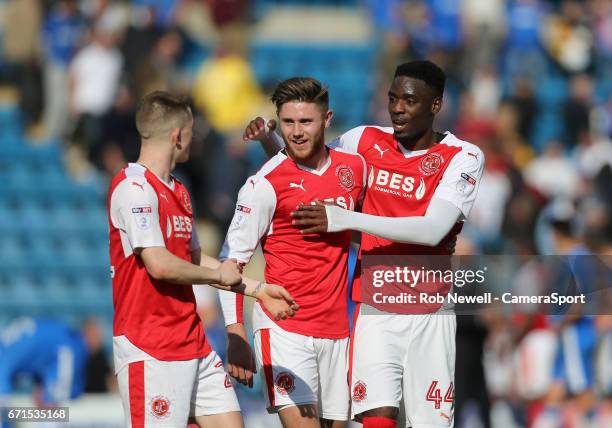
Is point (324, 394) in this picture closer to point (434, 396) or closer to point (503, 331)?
point (434, 396)

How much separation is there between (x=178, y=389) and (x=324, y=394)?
3.06ft

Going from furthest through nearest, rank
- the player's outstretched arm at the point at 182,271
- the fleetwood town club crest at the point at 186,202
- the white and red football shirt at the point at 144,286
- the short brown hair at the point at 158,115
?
1. the fleetwood town club crest at the point at 186,202
2. the short brown hair at the point at 158,115
3. the white and red football shirt at the point at 144,286
4. the player's outstretched arm at the point at 182,271

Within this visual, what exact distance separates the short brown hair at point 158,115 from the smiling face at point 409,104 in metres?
1.27

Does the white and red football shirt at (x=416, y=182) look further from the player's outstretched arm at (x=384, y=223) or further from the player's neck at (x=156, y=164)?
the player's neck at (x=156, y=164)

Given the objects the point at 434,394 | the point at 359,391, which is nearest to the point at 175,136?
the point at 359,391

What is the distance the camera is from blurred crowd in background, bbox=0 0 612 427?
608 inches

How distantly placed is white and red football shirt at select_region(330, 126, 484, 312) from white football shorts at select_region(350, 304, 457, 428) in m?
0.17

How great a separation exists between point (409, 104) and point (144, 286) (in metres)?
1.90

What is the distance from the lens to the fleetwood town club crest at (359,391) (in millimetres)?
7281

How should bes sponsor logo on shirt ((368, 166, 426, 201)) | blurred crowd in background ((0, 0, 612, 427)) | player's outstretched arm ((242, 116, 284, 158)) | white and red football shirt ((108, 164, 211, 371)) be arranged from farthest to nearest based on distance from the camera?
1. blurred crowd in background ((0, 0, 612, 427))
2. player's outstretched arm ((242, 116, 284, 158))
3. bes sponsor logo on shirt ((368, 166, 426, 201))
4. white and red football shirt ((108, 164, 211, 371))

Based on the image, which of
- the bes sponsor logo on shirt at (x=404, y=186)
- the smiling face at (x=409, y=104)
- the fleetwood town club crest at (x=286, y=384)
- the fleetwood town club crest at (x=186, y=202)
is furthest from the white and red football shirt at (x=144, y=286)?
the smiling face at (x=409, y=104)

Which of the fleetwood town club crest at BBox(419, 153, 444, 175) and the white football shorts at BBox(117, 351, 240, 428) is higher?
the fleetwood town club crest at BBox(419, 153, 444, 175)

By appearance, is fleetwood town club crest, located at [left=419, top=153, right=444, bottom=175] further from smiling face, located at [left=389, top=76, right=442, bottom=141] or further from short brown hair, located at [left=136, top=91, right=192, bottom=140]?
short brown hair, located at [left=136, top=91, right=192, bottom=140]

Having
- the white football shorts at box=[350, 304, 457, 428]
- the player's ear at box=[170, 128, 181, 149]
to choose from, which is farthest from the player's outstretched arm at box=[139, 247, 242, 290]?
the white football shorts at box=[350, 304, 457, 428]
